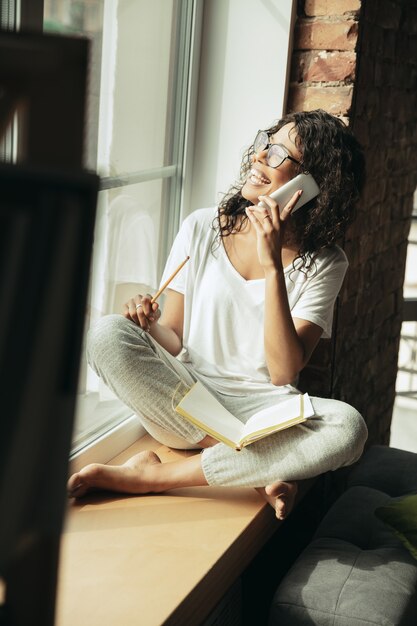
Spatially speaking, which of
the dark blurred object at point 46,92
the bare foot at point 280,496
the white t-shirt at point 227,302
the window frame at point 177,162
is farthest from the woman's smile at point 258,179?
the dark blurred object at point 46,92

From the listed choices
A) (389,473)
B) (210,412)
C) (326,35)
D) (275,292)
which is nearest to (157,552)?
(210,412)

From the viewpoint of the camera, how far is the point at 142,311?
1896 millimetres

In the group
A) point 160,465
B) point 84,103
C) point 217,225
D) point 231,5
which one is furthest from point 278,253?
point 84,103

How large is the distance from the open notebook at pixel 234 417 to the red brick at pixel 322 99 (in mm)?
886

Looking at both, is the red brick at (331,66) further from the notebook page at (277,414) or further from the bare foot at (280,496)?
the bare foot at (280,496)

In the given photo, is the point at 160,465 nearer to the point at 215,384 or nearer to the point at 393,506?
the point at 215,384

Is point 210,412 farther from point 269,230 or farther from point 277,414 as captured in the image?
point 269,230

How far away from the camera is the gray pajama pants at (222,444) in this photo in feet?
6.01

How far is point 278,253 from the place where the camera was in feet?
6.16

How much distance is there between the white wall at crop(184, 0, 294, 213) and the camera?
7.36 ft

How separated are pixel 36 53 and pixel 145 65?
1.78m

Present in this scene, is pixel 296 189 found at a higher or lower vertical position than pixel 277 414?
higher

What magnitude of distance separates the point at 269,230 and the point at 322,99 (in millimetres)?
631

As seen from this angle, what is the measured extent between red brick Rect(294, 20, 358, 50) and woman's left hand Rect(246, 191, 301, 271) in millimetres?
632
